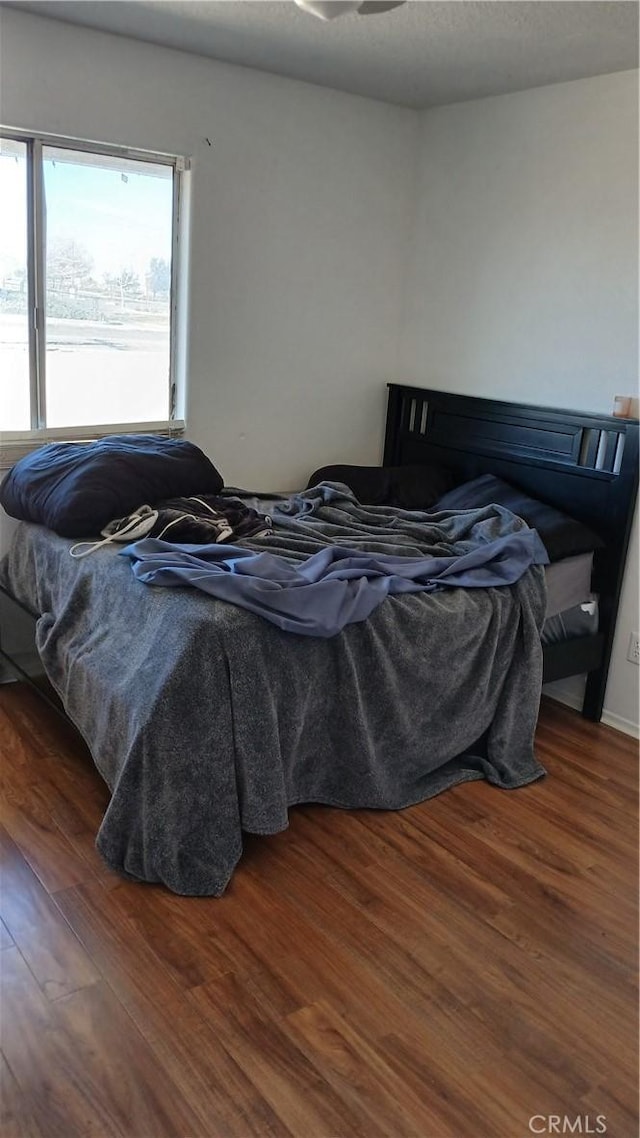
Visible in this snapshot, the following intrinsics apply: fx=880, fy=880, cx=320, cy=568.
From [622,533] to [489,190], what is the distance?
1568 millimetres

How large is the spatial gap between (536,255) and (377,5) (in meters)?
1.61

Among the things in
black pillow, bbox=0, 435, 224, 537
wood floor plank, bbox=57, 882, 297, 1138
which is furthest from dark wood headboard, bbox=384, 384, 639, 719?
wood floor plank, bbox=57, 882, 297, 1138

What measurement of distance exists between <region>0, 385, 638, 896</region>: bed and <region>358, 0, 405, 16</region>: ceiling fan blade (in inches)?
56.8

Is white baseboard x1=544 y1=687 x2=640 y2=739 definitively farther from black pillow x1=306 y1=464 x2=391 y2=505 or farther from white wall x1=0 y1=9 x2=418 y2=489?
white wall x1=0 y1=9 x2=418 y2=489

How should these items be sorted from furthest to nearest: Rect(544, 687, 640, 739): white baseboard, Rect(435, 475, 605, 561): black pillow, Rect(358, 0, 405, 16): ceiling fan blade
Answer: Rect(544, 687, 640, 739): white baseboard < Rect(435, 475, 605, 561): black pillow < Rect(358, 0, 405, 16): ceiling fan blade

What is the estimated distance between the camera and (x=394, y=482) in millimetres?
3625

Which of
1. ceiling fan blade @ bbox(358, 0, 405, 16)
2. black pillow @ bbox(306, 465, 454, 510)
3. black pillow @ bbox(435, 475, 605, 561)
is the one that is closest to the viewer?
ceiling fan blade @ bbox(358, 0, 405, 16)

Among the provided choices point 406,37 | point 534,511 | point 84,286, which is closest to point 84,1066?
point 534,511

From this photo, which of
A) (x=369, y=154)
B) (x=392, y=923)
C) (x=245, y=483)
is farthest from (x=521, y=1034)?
(x=369, y=154)

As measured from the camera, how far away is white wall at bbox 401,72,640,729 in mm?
3164

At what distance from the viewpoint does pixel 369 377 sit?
4117 mm

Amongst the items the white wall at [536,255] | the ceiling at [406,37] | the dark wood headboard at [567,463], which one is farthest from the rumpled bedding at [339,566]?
the ceiling at [406,37]

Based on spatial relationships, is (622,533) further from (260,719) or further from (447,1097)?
(447,1097)

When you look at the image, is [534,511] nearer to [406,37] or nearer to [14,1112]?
[406,37]
